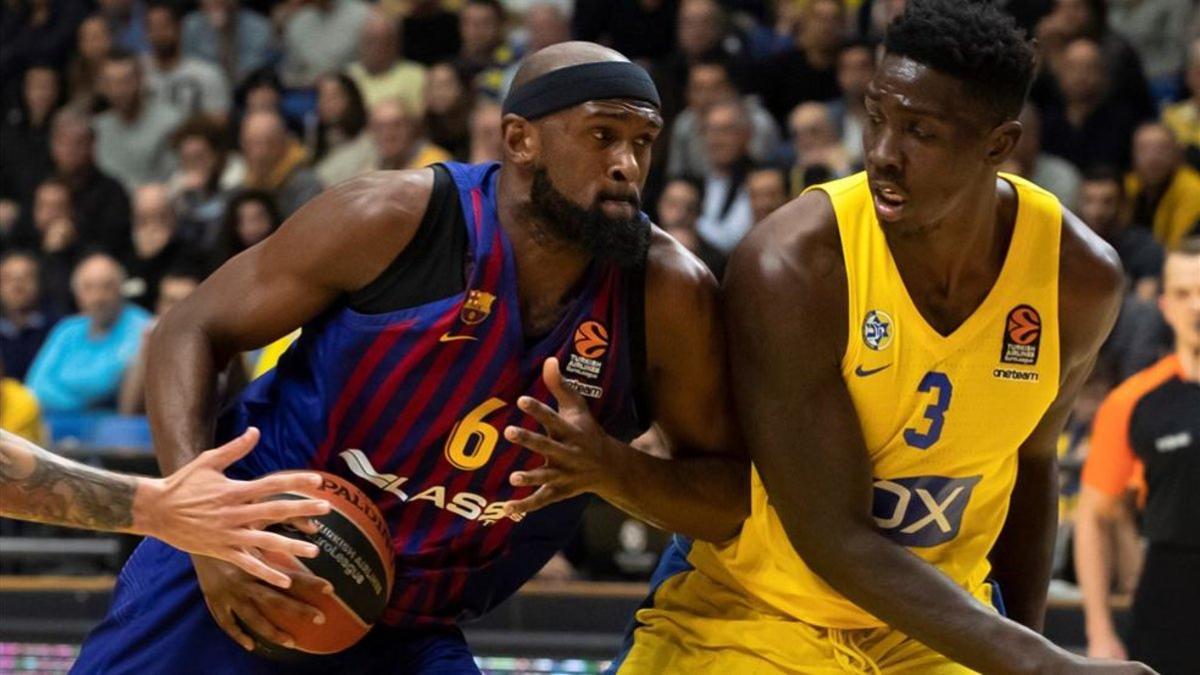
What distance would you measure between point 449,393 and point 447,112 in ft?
22.6

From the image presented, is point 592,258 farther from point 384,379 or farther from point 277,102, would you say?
point 277,102

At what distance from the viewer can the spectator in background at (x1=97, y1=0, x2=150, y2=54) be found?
1276 centimetres

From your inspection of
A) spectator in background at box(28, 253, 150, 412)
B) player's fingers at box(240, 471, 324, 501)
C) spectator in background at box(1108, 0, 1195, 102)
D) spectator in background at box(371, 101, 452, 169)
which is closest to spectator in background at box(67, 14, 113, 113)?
spectator in background at box(371, 101, 452, 169)

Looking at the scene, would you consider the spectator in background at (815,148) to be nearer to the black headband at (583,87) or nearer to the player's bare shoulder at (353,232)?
the black headband at (583,87)

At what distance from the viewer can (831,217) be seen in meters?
4.06

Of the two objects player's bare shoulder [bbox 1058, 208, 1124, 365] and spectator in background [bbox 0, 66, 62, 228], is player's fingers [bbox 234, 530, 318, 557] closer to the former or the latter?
player's bare shoulder [bbox 1058, 208, 1124, 365]

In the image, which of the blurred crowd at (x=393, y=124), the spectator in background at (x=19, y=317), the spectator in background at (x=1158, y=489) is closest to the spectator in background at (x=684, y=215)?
the blurred crowd at (x=393, y=124)

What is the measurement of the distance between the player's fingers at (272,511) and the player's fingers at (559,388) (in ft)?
1.88

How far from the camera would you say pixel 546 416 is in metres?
3.92

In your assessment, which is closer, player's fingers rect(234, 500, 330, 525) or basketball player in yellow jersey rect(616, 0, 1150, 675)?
player's fingers rect(234, 500, 330, 525)

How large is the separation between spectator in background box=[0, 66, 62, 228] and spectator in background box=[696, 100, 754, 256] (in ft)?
13.6

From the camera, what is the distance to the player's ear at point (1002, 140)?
12.8 feet

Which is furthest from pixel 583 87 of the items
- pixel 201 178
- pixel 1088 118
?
pixel 201 178

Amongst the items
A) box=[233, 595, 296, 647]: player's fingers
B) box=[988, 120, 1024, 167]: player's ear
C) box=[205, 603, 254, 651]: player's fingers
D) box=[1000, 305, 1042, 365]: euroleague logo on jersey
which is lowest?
box=[205, 603, 254, 651]: player's fingers
